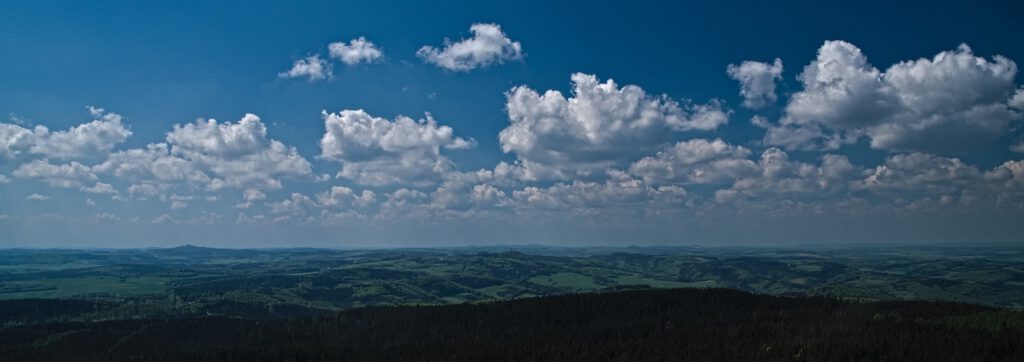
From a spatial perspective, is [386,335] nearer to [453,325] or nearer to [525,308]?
[453,325]

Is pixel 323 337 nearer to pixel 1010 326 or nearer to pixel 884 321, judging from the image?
Result: pixel 884 321

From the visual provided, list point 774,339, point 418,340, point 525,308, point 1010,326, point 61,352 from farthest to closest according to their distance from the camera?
point 525,308 → point 61,352 → point 418,340 → point 774,339 → point 1010,326

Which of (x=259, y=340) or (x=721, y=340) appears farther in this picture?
(x=259, y=340)

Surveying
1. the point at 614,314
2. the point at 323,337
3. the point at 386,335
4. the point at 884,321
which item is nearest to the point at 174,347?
the point at 323,337

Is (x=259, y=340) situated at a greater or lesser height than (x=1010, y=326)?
lesser

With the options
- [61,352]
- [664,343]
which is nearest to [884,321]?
[664,343]

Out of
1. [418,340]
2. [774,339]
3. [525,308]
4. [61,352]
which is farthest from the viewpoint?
[525,308]
